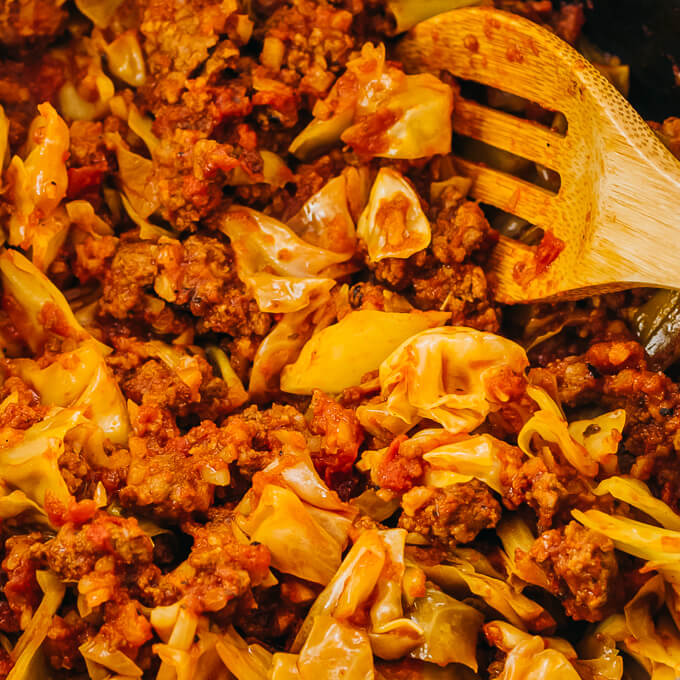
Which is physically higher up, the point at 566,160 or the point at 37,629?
the point at 566,160

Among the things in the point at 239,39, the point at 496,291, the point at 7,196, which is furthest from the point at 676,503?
the point at 7,196

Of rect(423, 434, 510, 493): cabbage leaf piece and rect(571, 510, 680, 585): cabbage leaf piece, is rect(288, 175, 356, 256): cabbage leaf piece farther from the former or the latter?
rect(571, 510, 680, 585): cabbage leaf piece

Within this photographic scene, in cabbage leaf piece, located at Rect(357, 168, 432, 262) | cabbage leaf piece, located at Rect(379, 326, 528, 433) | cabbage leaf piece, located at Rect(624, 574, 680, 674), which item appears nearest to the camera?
cabbage leaf piece, located at Rect(624, 574, 680, 674)

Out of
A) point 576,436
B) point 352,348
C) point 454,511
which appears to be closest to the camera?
point 454,511

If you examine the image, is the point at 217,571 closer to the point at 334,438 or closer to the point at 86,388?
the point at 334,438

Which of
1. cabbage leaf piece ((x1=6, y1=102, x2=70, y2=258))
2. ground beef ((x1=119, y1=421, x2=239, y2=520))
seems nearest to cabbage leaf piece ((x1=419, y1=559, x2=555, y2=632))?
ground beef ((x1=119, y1=421, x2=239, y2=520))

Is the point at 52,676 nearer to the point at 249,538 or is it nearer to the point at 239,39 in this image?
the point at 249,538

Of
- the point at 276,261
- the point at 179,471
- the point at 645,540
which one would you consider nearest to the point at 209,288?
the point at 276,261
